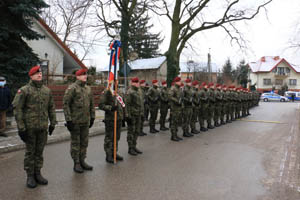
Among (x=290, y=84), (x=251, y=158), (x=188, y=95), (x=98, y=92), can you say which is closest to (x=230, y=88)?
(x=188, y=95)

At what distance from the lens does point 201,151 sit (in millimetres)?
7266

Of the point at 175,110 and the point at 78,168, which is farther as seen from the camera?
the point at 175,110

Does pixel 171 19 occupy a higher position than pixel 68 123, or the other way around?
pixel 171 19

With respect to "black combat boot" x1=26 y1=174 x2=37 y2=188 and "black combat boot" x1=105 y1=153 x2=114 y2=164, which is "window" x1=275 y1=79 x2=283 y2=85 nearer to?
"black combat boot" x1=105 y1=153 x2=114 y2=164

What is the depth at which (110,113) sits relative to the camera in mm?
6066

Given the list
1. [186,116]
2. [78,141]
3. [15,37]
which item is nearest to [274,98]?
[186,116]

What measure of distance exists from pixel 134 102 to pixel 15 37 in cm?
663

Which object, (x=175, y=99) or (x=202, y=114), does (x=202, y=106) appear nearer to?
(x=202, y=114)

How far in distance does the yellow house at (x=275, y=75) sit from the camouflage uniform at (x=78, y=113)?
67.0 meters

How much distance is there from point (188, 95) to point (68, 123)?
202 inches

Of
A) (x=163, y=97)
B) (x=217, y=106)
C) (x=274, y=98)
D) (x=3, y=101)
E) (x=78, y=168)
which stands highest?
(x=163, y=97)

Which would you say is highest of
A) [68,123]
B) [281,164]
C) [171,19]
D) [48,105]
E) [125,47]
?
[171,19]

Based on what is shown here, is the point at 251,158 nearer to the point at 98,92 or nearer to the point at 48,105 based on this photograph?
the point at 48,105

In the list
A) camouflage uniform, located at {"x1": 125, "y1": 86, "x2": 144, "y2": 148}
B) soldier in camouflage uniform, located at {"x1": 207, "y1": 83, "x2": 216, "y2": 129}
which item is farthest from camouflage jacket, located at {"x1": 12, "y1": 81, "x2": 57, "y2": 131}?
soldier in camouflage uniform, located at {"x1": 207, "y1": 83, "x2": 216, "y2": 129}
